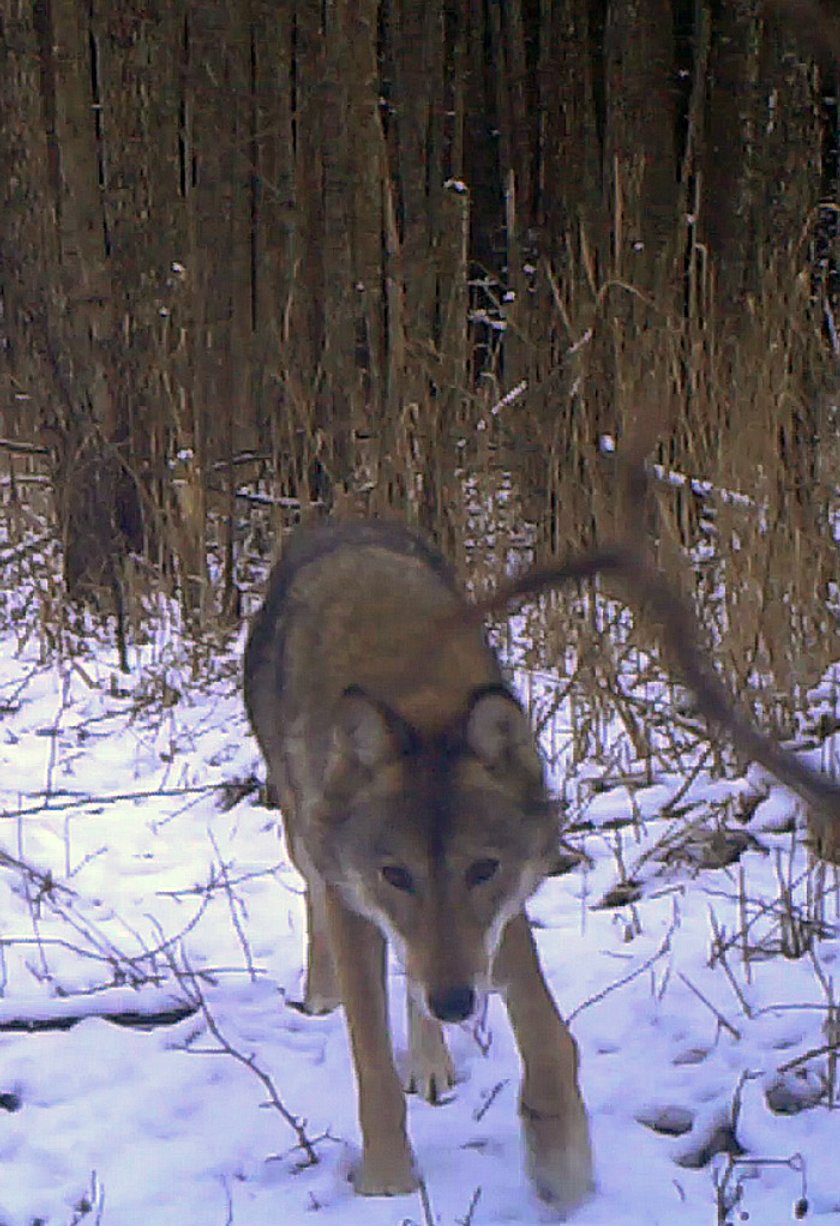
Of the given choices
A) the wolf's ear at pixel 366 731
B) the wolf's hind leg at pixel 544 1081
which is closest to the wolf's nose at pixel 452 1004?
the wolf's hind leg at pixel 544 1081

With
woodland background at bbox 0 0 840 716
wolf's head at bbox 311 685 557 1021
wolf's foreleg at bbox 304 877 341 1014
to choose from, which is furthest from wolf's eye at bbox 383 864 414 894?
woodland background at bbox 0 0 840 716

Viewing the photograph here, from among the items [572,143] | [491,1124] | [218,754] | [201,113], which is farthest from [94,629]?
[491,1124]

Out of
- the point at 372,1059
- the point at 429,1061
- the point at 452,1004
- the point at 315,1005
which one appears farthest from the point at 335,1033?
the point at 452,1004

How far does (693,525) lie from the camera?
6.76 m

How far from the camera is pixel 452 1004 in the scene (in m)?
2.54

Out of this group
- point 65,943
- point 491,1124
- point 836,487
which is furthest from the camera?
point 836,487

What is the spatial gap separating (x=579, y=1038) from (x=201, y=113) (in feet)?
18.5

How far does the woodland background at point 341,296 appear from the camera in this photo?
20.5 feet

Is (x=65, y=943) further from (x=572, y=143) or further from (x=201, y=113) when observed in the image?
(x=572, y=143)

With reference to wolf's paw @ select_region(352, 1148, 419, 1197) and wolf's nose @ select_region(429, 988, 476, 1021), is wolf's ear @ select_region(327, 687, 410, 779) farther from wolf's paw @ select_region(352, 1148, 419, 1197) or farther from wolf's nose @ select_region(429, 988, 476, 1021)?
wolf's paw @ select_region(352, 1148, 419, 1197)

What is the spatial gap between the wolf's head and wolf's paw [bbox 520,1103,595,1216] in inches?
15.8

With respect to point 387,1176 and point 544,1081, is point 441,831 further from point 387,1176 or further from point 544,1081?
point 387,1176

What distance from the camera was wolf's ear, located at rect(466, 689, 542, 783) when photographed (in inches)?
108

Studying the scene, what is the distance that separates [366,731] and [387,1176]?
833 mm
